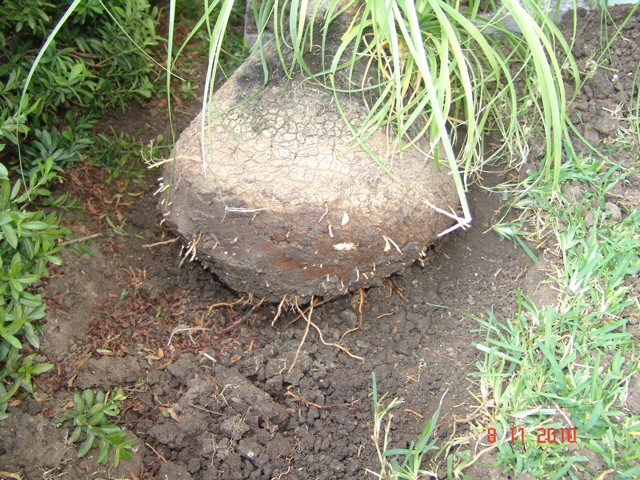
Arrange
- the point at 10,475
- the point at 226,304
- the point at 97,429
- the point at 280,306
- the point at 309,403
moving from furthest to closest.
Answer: the point at 226,304
the point at 280,306
the point at 309,403
the point at 97,429
the point at 10,475

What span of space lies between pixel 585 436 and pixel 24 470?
4.79 feet

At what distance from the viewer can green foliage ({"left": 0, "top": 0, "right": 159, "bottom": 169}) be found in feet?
6.67

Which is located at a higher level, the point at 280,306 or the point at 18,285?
the point at 18,285

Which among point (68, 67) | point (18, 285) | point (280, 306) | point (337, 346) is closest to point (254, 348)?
point (280, 306)

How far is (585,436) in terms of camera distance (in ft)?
5.11

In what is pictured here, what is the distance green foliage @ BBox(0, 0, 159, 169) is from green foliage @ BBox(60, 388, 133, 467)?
0.84 meters

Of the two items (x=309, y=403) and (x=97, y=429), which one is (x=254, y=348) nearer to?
(x=309, y=403)

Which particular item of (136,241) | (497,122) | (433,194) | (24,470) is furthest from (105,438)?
(497,122)

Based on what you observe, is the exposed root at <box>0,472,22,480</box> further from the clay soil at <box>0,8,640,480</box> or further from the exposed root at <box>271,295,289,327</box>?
the exposed root at <box>271,295,289,327</box>

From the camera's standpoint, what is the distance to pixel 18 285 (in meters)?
1.67

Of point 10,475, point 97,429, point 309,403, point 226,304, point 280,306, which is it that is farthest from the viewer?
point 226,304

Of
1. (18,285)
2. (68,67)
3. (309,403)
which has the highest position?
(68,67)
